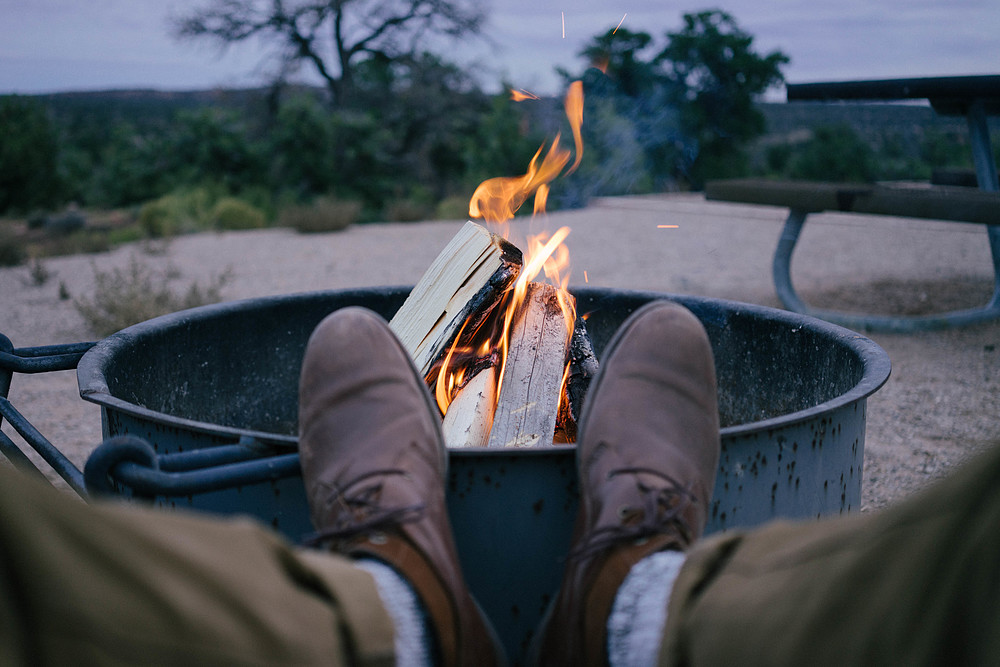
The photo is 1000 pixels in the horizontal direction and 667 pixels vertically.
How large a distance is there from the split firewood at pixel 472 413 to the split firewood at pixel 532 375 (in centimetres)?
4

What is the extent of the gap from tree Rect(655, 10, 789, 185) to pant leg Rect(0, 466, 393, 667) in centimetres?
790

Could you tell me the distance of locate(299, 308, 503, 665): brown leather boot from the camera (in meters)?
0.82

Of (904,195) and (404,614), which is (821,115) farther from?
(404,614)

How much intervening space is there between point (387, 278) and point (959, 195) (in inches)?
140

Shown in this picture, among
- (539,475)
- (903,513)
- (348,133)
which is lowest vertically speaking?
(539,475)

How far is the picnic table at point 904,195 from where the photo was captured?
3.16 metres

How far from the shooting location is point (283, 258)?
20.6 ft

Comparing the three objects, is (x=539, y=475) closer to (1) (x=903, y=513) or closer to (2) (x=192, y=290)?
(1) (x=903, y=513)

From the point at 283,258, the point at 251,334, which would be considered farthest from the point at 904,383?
the point at 283,258

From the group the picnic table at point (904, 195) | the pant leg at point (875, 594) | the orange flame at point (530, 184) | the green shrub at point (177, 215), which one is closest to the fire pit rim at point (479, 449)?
the orange flame at point (530, 184)

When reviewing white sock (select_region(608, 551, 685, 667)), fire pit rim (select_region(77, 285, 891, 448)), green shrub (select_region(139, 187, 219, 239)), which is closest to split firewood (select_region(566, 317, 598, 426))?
fire pit rim (select_region(77, 285, 891, 448))

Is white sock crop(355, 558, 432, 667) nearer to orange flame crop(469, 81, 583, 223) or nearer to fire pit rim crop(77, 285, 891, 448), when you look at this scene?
fire pit rim crop(77, 285, 891, 448)

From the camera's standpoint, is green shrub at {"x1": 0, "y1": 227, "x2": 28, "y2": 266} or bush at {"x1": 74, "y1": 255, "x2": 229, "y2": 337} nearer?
bush at {"x1": 74, "y1": 255, "x2": 229, "y2": 337}

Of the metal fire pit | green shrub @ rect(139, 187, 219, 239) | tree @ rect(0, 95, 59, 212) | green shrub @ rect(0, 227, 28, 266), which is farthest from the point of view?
tree @ rect(0, 95, 59, 212)
